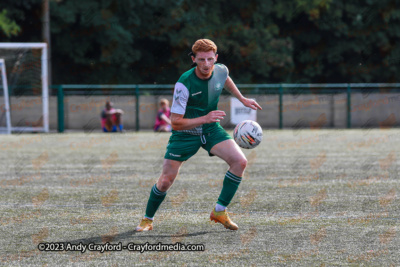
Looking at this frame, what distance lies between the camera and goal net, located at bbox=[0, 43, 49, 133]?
87.2ft

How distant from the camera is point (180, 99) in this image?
21.3 ft

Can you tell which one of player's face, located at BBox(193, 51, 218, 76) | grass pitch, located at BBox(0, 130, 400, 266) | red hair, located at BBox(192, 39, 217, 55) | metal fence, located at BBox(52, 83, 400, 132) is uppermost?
red hair, located at BBox(192, 39, 217, 55)

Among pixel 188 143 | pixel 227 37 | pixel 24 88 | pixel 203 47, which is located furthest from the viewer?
pixel 227 37

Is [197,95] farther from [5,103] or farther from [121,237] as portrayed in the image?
[5,103]

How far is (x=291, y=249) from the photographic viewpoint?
5668mm

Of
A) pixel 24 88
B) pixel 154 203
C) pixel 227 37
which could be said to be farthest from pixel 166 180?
pixel 227 37

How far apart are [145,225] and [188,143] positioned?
87 centimetres

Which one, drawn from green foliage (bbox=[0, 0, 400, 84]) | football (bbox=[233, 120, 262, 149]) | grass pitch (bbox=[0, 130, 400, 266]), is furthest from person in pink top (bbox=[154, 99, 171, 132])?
football (bbox=[233, 120, 262, 149])

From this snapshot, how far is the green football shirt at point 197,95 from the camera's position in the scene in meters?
6.52

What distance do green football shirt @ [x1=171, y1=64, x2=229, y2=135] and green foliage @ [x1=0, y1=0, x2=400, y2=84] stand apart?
30165mm

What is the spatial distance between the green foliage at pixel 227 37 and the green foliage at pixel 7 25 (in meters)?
1.53

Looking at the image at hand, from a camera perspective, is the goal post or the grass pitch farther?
the goal post

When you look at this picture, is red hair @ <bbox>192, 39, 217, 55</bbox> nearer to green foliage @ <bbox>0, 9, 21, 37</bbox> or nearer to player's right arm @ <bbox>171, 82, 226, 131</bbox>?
player's right arm @ <bbox>171, 82, 226, 131</bbox>

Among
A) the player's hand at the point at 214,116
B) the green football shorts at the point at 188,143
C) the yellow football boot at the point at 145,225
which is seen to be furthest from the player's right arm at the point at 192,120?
the yellow football boot at the point at 145,225
